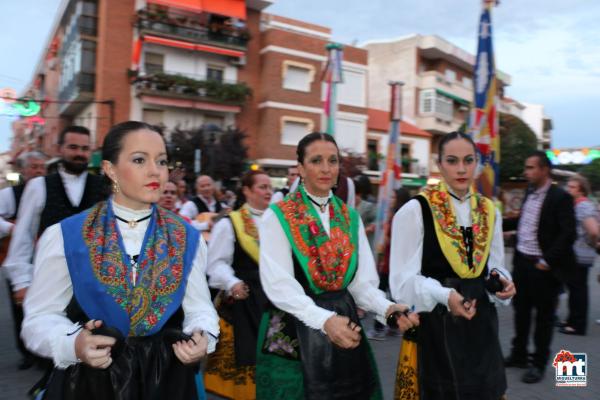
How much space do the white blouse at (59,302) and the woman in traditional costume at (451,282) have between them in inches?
51.1

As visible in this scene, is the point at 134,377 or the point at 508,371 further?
the point at 508,371

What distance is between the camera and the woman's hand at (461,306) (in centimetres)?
255

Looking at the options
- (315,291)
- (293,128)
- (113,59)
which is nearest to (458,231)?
(315,291)

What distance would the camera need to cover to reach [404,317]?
93.8 inches

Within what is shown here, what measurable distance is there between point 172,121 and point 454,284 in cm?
2289

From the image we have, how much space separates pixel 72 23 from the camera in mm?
25109

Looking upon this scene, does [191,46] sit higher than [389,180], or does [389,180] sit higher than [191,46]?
[191,46]

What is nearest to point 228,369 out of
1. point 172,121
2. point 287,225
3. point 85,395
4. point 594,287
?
point 287,225

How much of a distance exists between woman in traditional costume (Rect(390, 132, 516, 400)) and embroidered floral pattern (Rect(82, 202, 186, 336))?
140 centimetres

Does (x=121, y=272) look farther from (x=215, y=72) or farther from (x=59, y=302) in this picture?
(x=215, y=72)

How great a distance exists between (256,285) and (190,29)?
21.7 meters

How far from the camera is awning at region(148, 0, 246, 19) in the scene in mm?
22703

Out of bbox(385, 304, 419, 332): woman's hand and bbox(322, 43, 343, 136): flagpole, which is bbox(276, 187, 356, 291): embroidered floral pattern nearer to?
bbox(385, 304, 419, 332): woman's hand

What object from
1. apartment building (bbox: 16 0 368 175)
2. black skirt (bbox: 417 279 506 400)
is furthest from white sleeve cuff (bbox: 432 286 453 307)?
apartment building (bbox: 16 0 368 175)
